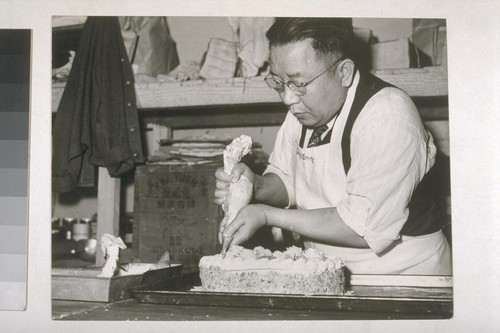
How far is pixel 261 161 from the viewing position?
6.31 feet

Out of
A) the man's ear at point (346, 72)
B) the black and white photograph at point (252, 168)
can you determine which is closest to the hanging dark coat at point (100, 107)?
the black and white photograph at point (252, 168)

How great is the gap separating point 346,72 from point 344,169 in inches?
13.0

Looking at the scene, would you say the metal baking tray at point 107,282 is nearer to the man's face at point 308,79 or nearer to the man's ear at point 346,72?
the man's face at point 308,79

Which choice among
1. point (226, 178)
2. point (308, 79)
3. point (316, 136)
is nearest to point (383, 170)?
point (316, 136)

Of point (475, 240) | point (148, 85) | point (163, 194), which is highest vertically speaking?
point (148, 85)

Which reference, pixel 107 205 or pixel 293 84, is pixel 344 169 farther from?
pixel 107 205

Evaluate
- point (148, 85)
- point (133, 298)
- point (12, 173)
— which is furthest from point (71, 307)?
point (148, 85)

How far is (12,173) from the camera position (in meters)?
1.74

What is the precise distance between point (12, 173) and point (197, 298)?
2.52 feet

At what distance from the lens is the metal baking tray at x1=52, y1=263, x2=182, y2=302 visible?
58.8 inches

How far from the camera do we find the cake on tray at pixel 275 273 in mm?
1504

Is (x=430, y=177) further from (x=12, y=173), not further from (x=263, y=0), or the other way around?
(x=12, y=173)

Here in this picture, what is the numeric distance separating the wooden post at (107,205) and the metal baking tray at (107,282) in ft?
1.17

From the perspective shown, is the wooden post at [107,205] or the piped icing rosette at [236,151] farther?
the wooden post at [107,205]
